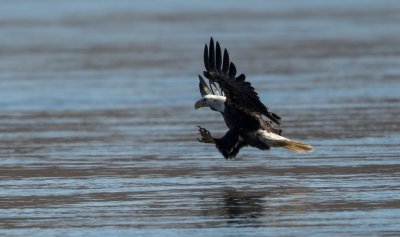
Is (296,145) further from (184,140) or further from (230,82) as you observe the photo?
(184,140)

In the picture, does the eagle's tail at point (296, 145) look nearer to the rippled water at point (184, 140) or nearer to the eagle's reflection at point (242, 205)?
the rippled water at point (184, 140)

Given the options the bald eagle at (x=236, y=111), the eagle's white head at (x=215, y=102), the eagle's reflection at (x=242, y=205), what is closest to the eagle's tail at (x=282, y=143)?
the bald eagle at (x=236, y=111)

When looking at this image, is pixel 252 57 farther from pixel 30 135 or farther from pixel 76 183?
pixel 76 183

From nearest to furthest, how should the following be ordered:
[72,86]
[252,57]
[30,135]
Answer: [30,135] → [72,86] → [252,57]

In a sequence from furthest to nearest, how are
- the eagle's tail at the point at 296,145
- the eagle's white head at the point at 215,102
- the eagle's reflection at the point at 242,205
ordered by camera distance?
the eagle's white head at the point at 215,102, the eagle's tail at the point at 296,145, the eagle's reflection at the point at 242,205

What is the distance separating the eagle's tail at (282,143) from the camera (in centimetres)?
1236

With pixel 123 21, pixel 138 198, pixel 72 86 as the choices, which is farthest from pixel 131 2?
pixel 138 198

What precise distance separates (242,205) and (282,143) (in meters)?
1.87

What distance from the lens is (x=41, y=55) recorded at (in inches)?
1143

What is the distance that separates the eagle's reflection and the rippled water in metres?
0.02

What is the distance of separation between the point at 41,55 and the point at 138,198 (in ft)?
60.0

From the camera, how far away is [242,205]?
35.0 feet

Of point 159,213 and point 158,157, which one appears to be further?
point 158,157

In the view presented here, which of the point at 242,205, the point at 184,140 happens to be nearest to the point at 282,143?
the point at 242,205
